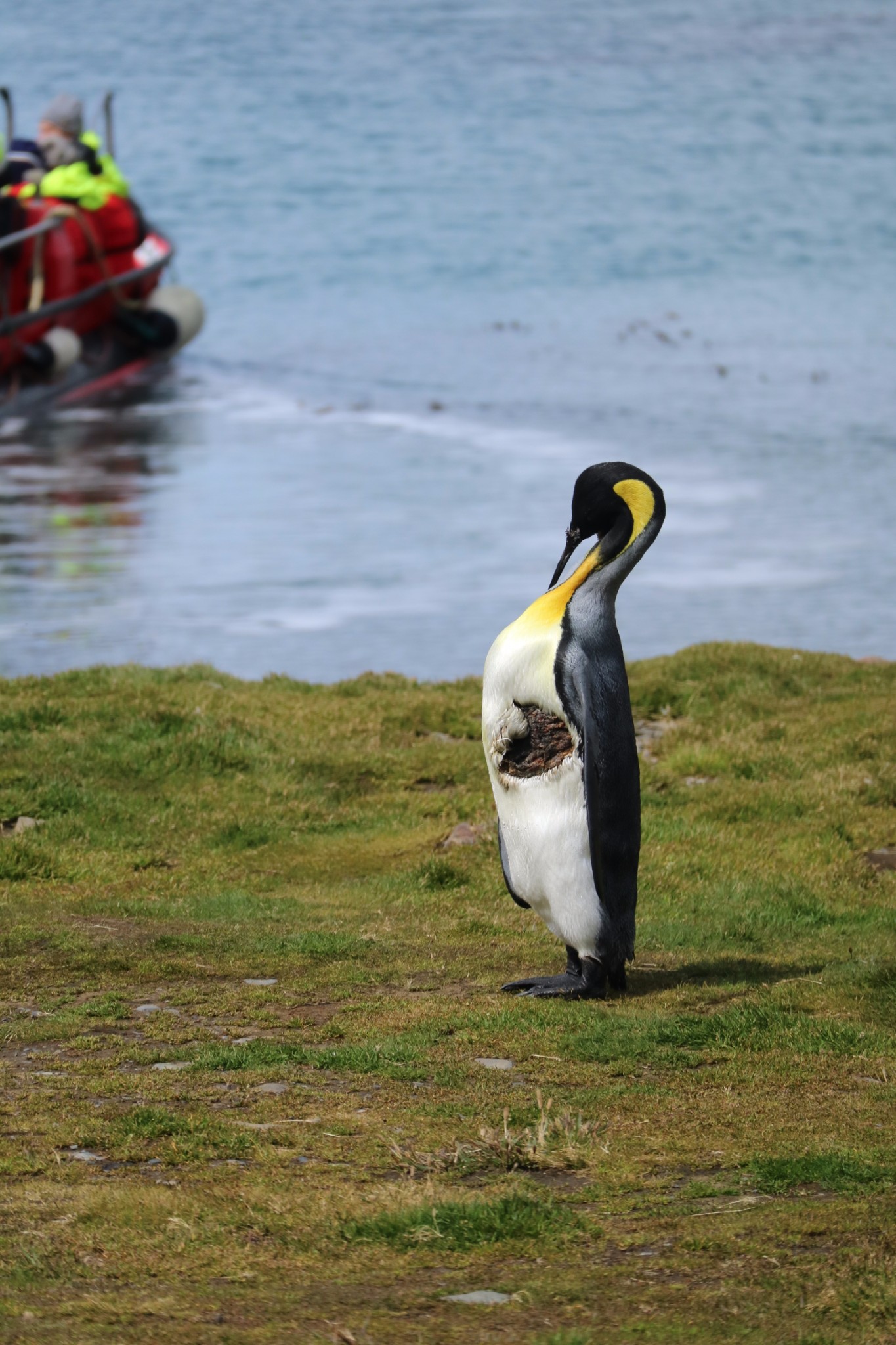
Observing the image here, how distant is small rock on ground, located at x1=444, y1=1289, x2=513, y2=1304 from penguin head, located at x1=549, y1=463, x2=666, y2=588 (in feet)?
13.1

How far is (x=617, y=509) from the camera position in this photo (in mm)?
8289

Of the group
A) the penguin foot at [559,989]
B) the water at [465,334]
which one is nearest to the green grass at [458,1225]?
the penguin foot at [559,989]

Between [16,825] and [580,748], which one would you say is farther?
[16,825]

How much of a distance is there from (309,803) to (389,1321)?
757 centimetres

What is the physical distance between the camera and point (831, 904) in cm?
1029

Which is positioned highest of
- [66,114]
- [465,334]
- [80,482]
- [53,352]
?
[66,114]

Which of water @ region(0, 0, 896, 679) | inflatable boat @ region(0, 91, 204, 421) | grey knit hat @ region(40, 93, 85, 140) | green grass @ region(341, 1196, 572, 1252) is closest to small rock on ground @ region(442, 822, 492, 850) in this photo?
green grass @ region(341, 1196, 572, 1252)

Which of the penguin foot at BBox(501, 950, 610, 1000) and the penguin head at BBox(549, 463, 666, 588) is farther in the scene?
the penguin head at BBox(549, 463, 666, 588)

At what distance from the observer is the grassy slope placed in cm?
491

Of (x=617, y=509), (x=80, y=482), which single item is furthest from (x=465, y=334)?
(x=617, y=509)

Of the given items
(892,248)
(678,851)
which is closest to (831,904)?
(678,851)

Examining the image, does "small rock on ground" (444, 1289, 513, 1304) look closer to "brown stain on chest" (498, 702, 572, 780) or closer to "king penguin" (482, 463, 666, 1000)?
"king penguin" (482, 463, 666, 1000)

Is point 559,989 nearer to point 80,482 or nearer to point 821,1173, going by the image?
point 821,1173

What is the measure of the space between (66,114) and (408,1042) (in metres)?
25.6
